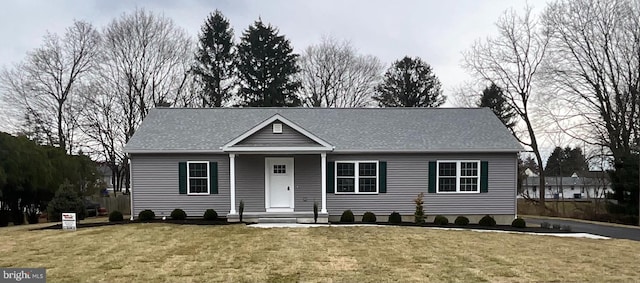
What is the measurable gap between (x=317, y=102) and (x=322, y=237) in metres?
27.2

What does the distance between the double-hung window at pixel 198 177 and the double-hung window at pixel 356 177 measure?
5147 millimetres

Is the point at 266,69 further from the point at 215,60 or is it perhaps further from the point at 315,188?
the point at 315,188

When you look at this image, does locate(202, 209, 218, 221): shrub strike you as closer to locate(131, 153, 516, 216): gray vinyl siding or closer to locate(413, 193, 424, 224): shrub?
locate(131, 153, 516, 216): gray vinyl siding

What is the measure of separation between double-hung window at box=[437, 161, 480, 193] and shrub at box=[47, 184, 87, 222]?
538 inches

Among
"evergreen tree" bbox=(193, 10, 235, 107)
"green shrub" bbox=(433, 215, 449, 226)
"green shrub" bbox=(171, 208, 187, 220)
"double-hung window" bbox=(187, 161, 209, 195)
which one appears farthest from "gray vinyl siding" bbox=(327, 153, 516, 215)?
"evergreen tree" bbox=(193, 10, 235, 107)

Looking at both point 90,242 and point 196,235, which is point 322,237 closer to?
point 196,235

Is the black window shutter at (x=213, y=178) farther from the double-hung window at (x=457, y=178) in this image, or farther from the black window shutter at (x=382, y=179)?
the double-hung window at (x=457, y=178)

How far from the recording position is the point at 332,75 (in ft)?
133

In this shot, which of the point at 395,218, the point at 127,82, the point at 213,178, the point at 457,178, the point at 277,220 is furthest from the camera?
the point at 127,82

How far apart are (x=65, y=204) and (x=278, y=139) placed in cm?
806

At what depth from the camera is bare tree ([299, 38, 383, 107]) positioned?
40.3m

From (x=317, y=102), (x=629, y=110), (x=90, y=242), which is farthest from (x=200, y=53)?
(x=629, y=110)

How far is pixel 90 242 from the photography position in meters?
12.2

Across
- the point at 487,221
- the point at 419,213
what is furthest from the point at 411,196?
the point at 487,221
